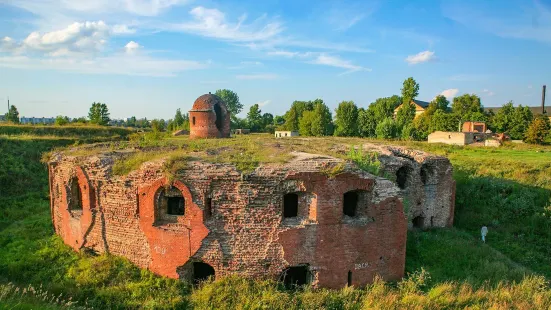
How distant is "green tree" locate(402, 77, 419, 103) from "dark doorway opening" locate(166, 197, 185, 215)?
1784 inches

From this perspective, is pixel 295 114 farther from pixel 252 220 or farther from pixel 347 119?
pixel 252 220

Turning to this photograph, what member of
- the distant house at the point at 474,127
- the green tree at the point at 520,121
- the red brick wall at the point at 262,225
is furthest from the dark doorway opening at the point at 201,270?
the green tree at the point at 520,121

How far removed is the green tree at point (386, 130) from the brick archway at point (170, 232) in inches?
1490

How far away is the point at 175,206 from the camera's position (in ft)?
31.7

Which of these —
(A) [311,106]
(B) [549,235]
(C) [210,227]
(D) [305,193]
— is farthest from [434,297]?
(A) [311,106]

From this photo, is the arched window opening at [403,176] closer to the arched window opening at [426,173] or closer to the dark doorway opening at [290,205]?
the arched window opening at [426,173]

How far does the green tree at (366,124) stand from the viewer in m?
48.1

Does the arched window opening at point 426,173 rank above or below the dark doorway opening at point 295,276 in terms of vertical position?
above

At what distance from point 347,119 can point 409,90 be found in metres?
9.97

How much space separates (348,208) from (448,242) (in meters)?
3.91

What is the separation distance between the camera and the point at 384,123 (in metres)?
43.2

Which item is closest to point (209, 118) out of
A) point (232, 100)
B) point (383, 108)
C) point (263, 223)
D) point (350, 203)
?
point (350, 203)

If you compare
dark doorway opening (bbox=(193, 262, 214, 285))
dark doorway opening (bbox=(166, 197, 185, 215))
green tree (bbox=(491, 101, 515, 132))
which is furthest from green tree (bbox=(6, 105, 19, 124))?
green tree (bbox=(491, 101, 515, 132))

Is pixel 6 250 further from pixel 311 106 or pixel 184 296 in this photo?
pixel 311 106
